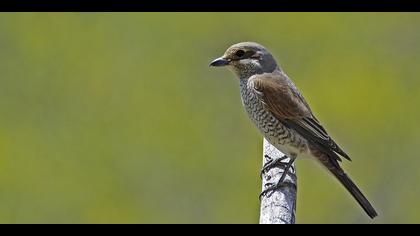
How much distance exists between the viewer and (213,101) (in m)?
11.8

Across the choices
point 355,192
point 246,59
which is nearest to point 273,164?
point 355,192

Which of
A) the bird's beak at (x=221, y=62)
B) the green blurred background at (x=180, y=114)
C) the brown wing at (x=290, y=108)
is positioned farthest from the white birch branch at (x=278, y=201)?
the green blurred background at (x=180, y=114)

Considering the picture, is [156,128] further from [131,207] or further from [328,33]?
[328,33]

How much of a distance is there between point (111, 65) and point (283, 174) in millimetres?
7314

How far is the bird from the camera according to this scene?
19.6 feet

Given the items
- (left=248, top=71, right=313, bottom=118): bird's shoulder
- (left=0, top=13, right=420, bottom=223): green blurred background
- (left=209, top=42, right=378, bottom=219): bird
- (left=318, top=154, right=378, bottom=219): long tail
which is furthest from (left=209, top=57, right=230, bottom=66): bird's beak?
(left=0, top=13, right=420, bottom=223): green blurred background

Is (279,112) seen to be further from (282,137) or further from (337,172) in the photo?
(337,172)

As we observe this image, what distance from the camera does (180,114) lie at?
39.1ft

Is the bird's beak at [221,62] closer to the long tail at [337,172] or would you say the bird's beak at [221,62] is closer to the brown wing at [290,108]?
the brown wing at [290,108]

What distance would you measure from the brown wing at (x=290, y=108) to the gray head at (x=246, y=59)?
0.06 metres

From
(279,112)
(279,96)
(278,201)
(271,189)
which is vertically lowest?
(278,201)

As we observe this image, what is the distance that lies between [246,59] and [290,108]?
42 cm

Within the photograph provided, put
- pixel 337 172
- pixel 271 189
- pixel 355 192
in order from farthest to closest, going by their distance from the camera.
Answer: pixel 337 172
pixel 355 192
pixel 271 189
